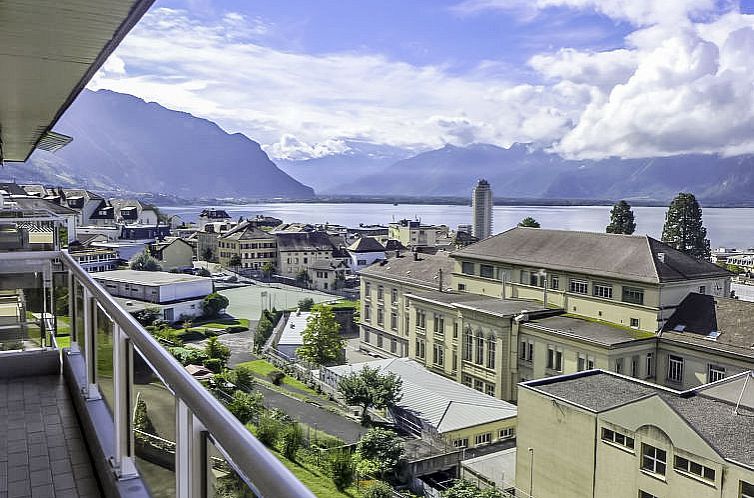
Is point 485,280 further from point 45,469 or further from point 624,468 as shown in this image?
point 45,469

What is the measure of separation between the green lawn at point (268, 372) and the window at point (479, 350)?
4.42 metres

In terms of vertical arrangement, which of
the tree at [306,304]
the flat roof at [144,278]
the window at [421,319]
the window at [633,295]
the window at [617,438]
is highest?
the window at [633,295]

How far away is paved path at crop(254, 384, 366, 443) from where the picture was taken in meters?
12.3

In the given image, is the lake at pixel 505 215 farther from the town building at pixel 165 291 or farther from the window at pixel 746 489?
the window at pixel 746 489

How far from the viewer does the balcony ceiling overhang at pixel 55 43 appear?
1193 millimetres

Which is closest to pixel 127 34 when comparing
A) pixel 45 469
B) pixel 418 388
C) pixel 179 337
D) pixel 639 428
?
pixel 45 469

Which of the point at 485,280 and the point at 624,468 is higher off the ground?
the point at 485,280

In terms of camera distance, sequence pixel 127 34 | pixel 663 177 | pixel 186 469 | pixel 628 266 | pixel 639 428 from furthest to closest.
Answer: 1. pixel 663 177
2. pixel 628 266
3. pixel 639 428
4. pixel 127 34
5. pixel 186 469

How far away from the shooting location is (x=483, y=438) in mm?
12258

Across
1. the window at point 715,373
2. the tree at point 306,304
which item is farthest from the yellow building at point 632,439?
the tree at point 306,304

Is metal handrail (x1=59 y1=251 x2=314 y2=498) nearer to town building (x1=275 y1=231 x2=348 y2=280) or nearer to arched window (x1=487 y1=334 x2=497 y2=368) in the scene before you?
arched window (x1=487 y1=334 x2=497 y2=368)

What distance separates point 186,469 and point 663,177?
632ft

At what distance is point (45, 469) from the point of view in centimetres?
194

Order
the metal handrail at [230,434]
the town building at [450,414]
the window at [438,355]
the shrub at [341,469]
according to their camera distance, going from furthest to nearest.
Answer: the window at [438,355] → the town building at [450,414] → the shrub at [341,469] → the metal handrail at [230,434]
